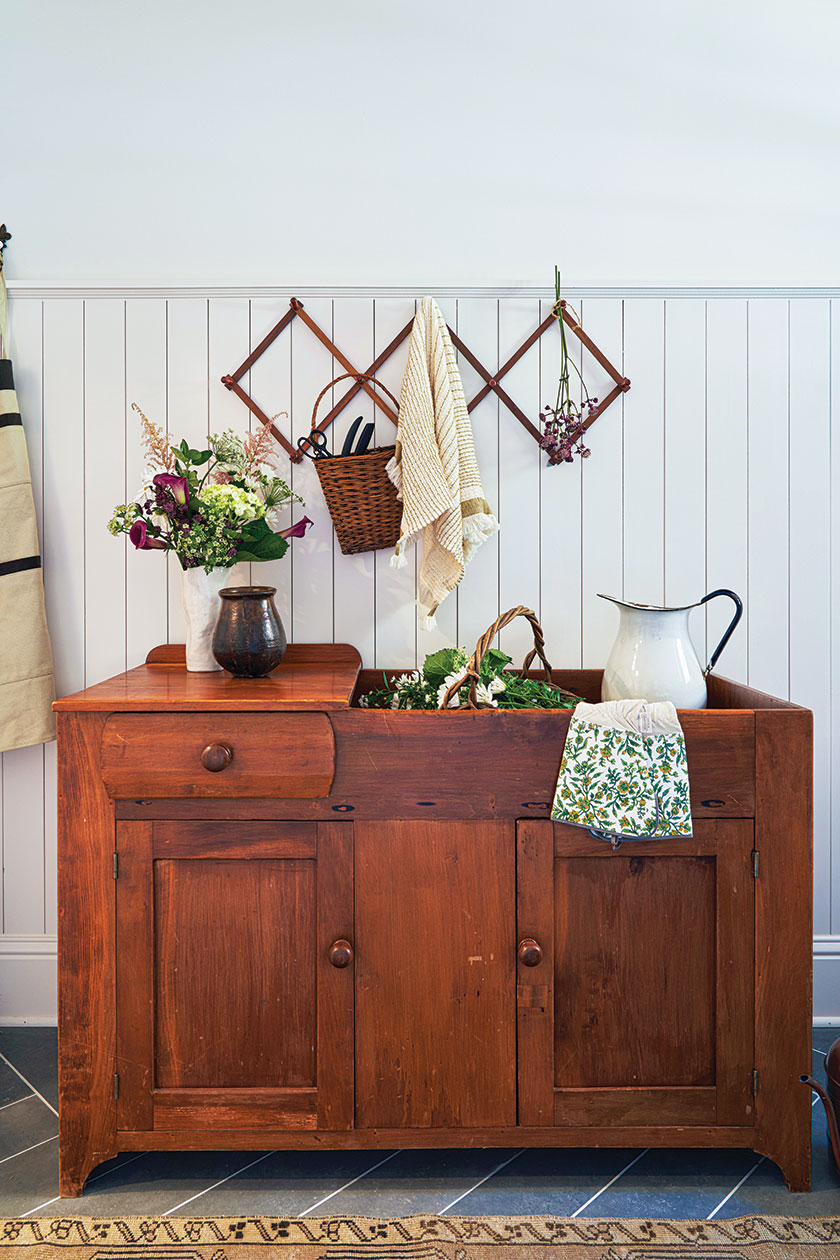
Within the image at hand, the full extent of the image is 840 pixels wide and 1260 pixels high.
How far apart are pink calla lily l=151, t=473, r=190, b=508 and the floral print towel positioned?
97 centimetres

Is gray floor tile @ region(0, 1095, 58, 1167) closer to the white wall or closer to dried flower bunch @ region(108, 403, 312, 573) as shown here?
A: dried flower bunch @ region(108, 403, 312, 573)

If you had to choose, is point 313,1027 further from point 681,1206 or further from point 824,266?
point 824,266

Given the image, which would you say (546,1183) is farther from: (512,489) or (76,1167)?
(512,489)

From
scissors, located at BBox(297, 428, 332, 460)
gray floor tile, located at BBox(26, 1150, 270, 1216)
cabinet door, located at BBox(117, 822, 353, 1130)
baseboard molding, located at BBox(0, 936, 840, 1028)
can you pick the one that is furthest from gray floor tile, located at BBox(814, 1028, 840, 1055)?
scissors, located at BBox(297, 428, 332, 460)

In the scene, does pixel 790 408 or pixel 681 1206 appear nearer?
pixel 681 1206

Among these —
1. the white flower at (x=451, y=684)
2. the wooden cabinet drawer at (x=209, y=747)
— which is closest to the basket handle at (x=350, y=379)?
the white flower at (x=451, y=684)

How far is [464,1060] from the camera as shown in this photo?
1510 millimetres

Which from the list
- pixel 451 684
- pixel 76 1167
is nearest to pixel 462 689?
pixel 451 684

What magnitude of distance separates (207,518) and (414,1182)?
1.37 meters

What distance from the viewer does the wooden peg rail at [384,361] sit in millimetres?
2031

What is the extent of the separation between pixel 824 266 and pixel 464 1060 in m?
2.06

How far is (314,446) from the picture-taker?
1943 millimetres

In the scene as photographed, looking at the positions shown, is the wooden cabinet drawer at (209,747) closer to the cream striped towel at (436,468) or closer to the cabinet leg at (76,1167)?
the cream striped towel at (436,468)

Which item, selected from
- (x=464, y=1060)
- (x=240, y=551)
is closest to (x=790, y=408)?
(x=240, y=551)
